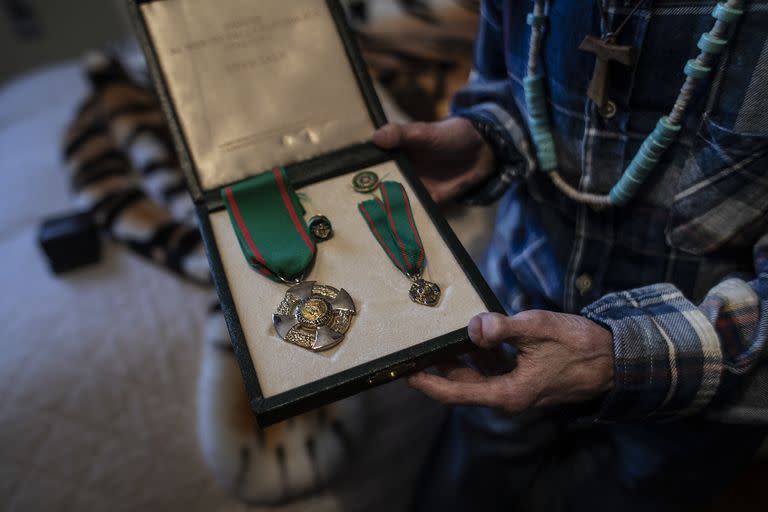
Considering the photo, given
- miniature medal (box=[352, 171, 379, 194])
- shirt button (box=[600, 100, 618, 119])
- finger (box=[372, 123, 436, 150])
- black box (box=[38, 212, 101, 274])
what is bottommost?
shirt button (box=[600, 100, 618, 119])

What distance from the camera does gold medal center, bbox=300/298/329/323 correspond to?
53 cm

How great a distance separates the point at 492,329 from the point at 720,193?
0.25 m

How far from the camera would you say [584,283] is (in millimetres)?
656

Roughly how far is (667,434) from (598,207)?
10.7 inches

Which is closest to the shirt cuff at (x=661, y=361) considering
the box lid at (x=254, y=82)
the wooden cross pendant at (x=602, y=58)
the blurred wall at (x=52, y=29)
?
the wooden cross pendant at (x=602, y=58)

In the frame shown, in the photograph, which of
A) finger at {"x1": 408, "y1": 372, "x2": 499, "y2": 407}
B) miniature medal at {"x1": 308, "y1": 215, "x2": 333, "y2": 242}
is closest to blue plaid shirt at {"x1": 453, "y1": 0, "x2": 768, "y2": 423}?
finger at {"x1": 408, "y1": 372, "x2": 499, "y2": 407}

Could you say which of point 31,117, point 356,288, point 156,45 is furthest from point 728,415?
point 31,117

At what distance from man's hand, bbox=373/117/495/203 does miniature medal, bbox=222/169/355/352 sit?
0.13 m

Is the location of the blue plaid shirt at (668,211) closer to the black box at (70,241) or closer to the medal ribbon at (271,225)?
the medal ribbon at (271,225)

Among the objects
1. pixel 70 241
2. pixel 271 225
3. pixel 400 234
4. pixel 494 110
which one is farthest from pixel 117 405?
pixel 494 110

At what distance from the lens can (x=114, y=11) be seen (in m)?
2.39

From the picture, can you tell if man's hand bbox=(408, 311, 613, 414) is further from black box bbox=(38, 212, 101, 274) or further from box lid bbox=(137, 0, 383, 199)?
black box bbox=(38, 212, 101, 274)

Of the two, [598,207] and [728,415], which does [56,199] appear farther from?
[728,415]

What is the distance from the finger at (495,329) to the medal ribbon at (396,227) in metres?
0.09
